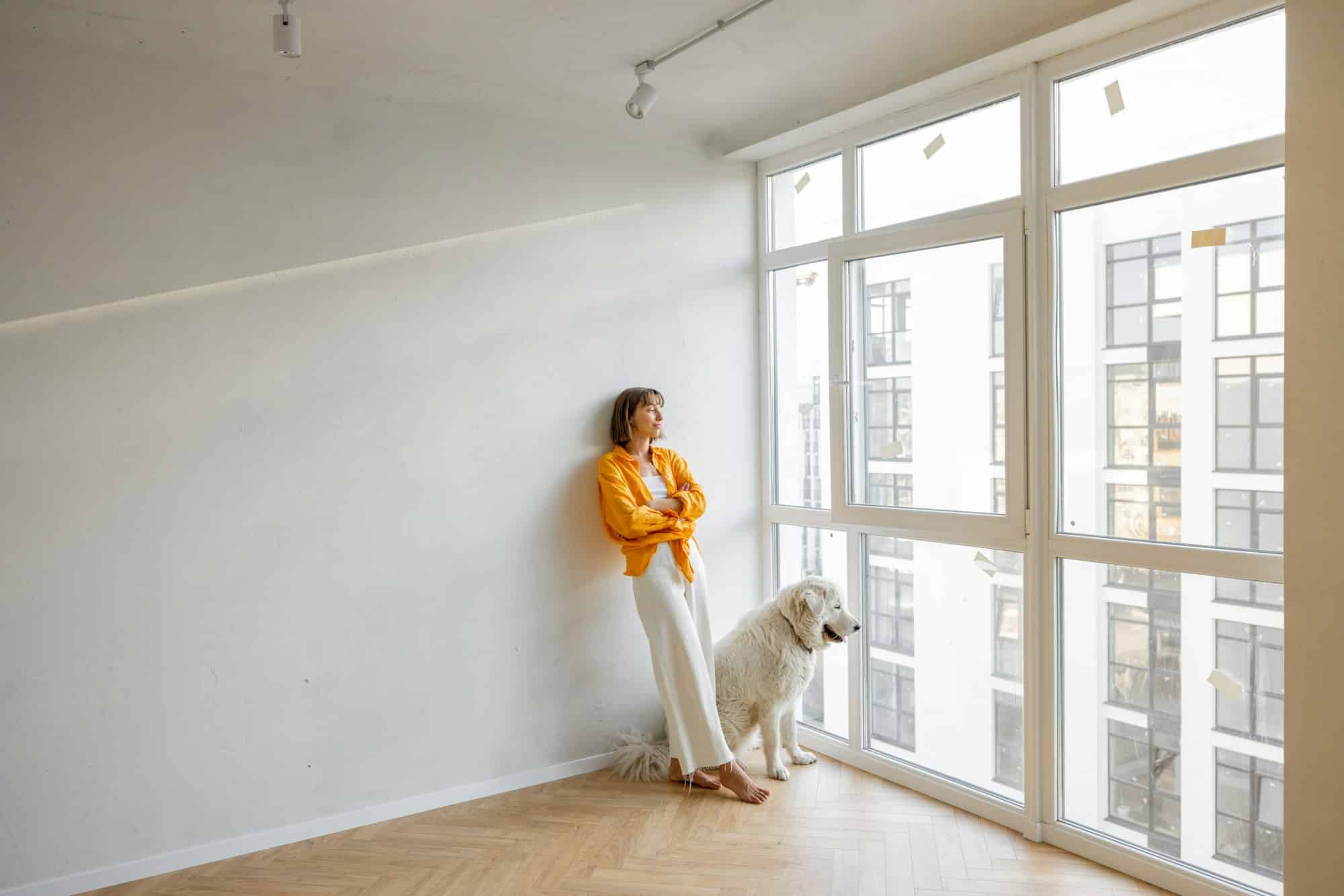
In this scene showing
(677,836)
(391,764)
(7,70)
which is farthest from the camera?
(391,764)

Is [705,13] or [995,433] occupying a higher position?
[705,13]

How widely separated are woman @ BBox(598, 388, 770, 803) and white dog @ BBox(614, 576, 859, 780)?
8 centimetres

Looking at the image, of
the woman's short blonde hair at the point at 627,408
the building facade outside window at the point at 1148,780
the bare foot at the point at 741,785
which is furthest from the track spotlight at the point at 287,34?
the building facade outside window at the point at 1148,780

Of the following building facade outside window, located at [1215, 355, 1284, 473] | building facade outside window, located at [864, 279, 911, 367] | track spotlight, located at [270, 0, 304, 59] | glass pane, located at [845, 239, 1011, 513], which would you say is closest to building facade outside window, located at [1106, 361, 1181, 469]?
building facade outside window, located at [1215, 355, 1284, 473]

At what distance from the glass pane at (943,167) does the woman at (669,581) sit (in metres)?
1.18

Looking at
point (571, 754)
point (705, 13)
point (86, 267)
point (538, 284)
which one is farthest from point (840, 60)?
point (571, 754)

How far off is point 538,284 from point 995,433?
180 centimetres

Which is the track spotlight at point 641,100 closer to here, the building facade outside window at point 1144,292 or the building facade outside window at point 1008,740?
the building facade outside window at point 1144,292

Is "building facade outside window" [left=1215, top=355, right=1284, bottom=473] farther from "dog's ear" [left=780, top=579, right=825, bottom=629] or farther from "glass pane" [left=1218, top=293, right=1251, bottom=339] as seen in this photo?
"dog's ear" [left=780, top=579, right=825, bottom=629]

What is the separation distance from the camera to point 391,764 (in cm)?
347

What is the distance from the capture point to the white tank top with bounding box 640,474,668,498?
3.83m

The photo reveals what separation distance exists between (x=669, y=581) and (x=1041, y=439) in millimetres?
1459

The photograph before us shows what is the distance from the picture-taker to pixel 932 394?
351 cm

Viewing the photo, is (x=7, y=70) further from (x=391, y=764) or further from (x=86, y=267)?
(x=391, y=764)
